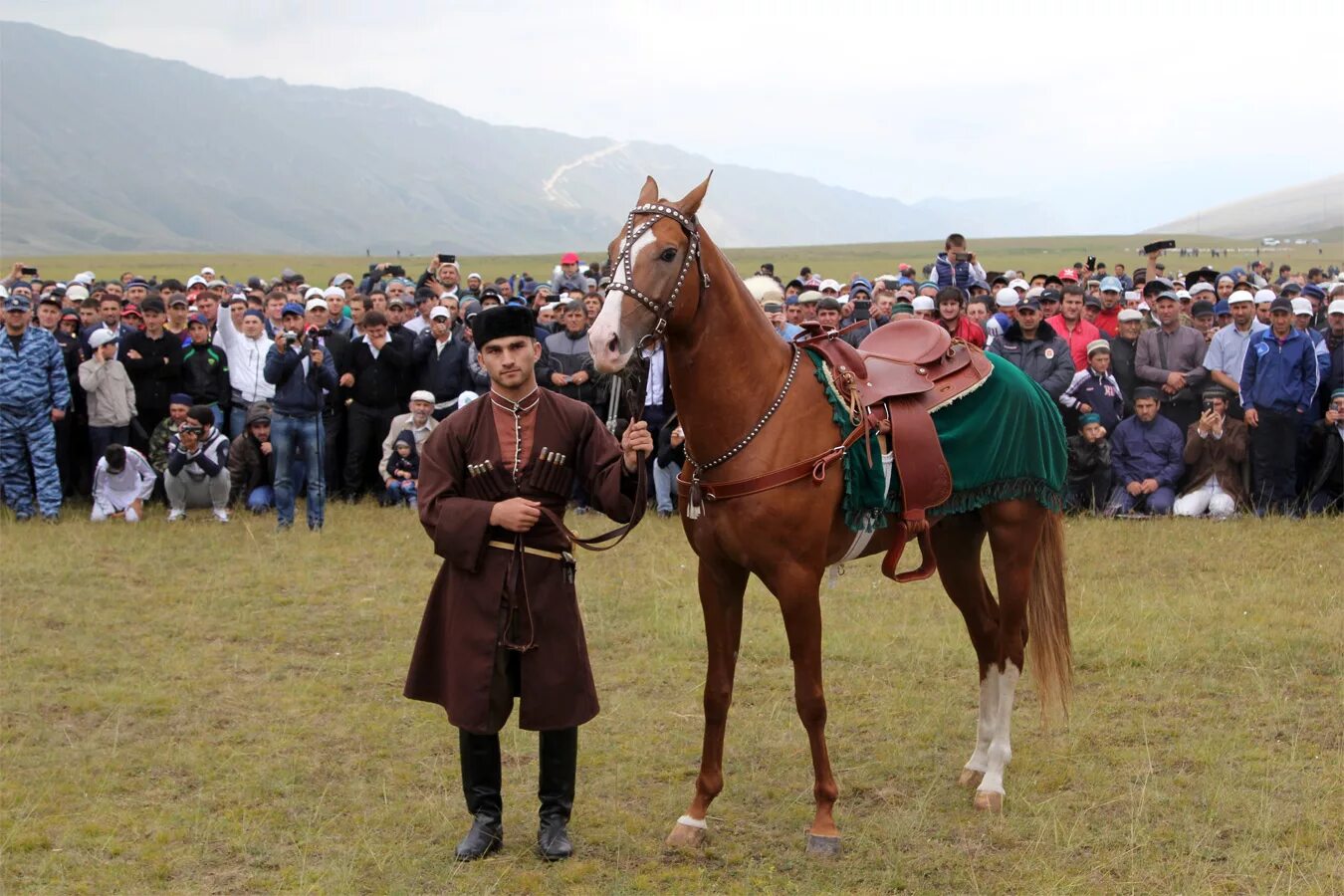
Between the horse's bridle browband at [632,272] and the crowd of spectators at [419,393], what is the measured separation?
245 inches

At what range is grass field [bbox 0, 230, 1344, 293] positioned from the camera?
7625cm

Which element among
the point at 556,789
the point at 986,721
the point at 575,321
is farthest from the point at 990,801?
the point at 575,321

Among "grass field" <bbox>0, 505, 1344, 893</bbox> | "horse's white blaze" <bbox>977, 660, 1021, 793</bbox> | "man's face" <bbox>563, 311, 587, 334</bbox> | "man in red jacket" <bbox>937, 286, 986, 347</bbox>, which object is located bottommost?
"grass field" <bbox>0, 505, 1344, 893</bbox>

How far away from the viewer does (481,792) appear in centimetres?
527

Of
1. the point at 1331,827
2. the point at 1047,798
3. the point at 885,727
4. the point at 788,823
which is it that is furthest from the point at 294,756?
the point at 1331,827

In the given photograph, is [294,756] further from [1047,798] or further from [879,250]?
[879,250]

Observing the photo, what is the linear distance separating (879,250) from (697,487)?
109236 millimetres

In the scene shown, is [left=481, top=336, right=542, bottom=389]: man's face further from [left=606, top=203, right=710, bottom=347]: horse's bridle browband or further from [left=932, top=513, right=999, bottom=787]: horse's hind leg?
[left=932, top=513, right=999, bottom=787]: horse's hind leg

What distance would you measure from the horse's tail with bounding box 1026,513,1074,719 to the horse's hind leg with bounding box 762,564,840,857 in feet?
4.83

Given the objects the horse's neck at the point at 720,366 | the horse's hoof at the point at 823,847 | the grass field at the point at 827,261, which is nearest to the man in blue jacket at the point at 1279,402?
the horse's hoof at the point at 823,847

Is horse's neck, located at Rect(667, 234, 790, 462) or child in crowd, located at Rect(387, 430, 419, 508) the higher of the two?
horse's neck, located at Rect(667, 234, 790, 462)

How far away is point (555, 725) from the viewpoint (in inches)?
201

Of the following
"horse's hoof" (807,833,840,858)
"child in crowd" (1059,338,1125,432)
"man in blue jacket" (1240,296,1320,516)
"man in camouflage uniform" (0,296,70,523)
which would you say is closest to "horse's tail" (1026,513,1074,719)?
"horse's hoof" (807,833,840,858)

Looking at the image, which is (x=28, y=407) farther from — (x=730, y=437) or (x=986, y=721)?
(x=986, y=721)
